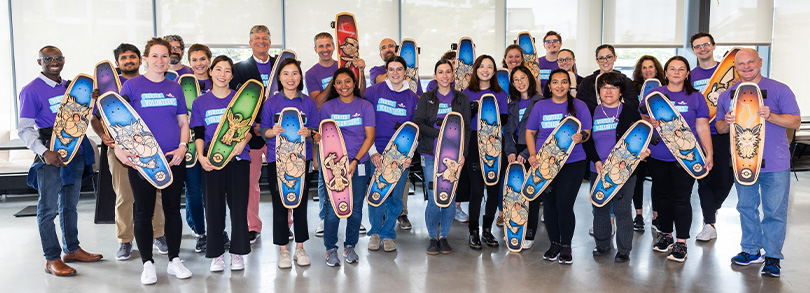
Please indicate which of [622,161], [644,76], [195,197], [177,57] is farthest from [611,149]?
[177,57]

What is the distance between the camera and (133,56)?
3.61 m

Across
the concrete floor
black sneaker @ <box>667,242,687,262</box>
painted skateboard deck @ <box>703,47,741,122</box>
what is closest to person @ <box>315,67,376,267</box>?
the concrete floor

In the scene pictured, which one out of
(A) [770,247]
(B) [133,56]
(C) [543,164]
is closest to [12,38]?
(B) [133,56]

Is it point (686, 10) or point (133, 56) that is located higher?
point (686, 10)

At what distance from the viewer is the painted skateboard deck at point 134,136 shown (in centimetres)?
317

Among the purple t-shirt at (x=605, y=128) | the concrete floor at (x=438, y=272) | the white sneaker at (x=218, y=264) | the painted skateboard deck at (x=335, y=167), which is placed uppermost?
the purple t-shirt at (x=605, y=128)

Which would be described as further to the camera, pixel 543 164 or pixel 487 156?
pixel 487 156

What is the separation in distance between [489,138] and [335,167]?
1.02 meters

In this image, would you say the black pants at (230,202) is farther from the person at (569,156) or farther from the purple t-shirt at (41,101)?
the person at (569,156)

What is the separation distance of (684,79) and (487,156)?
1261 millimetres

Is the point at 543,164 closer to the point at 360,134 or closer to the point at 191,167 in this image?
the point at 360,134

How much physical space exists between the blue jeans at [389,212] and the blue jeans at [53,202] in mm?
1768

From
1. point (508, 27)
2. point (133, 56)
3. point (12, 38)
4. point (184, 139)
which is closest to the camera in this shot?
point (184, 139)

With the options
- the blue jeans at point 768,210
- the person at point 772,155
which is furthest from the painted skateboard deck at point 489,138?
the blue jeans at point 768,210
